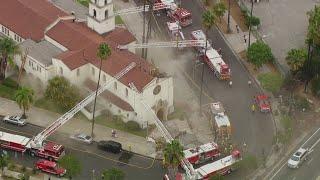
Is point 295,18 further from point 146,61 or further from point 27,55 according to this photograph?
point 27,55

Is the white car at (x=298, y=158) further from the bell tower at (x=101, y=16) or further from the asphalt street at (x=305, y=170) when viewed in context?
the bell tower at (x=101, y=16)

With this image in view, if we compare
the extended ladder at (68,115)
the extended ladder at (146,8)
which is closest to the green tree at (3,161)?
the extended ladder at (68,115)

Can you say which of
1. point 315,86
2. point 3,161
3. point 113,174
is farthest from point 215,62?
point 3,161

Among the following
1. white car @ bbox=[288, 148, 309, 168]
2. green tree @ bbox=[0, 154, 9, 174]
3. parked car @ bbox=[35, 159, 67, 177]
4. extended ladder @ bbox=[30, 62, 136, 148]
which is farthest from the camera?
white car @ bbox=[288, 148, 309, 168]

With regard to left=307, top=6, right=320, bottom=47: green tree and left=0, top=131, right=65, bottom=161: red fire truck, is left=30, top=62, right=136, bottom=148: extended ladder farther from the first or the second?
left=307, top=6, right=320, bottom=47: green tree

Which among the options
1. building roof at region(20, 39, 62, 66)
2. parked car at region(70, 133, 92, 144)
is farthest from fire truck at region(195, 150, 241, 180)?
building roof at region(20, 39, 62, 66)

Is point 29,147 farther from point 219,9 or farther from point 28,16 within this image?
point 219,9
